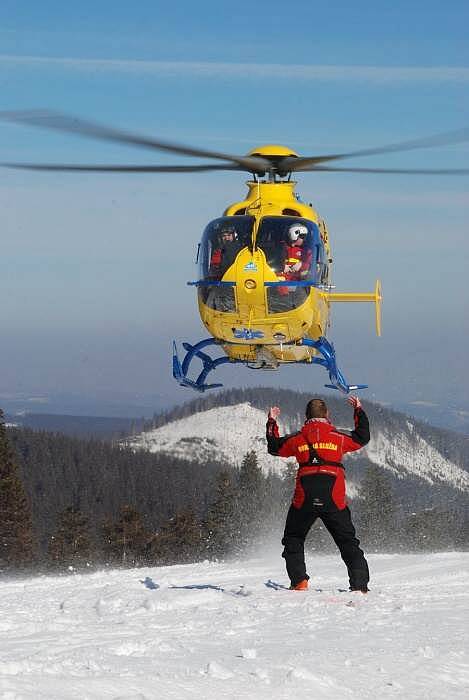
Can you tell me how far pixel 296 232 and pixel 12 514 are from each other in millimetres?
30008

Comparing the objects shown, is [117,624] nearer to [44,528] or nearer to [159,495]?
[44,528]

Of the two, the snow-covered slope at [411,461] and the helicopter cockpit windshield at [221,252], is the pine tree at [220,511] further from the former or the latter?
the snow-covered slope at [411,461]

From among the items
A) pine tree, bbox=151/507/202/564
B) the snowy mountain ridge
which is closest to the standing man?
pine tree, bbox=151/507/202/564

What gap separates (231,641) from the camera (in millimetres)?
7234

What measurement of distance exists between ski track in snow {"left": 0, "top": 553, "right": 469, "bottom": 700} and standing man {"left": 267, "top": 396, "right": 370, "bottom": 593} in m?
0.40

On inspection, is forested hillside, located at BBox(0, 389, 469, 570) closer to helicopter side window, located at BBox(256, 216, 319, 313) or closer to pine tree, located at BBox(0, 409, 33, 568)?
pine tree, located at BBox(0, 409, 33, 568)

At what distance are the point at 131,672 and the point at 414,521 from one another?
39831 millimetres

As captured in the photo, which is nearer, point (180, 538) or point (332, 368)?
point (332, 368)

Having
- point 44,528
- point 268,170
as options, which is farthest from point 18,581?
point 44,528

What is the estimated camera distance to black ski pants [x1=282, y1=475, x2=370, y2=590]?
9922 mm

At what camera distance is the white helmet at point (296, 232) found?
51.6ft

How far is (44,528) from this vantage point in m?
83.0

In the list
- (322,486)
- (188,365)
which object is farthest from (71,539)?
(322,486)

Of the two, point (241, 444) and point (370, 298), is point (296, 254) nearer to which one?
point (370, 298)
